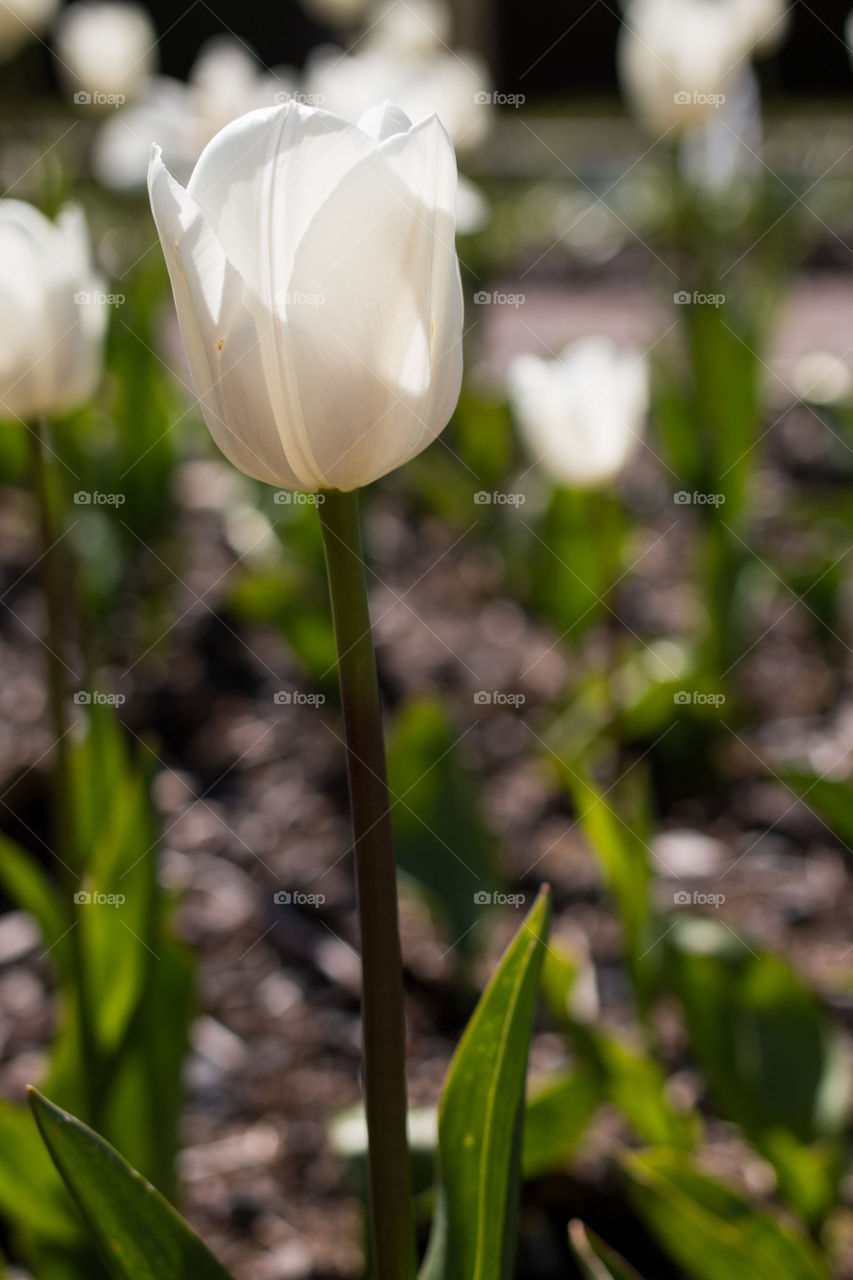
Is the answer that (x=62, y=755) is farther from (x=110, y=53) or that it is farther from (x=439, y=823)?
(x=110, y=53)

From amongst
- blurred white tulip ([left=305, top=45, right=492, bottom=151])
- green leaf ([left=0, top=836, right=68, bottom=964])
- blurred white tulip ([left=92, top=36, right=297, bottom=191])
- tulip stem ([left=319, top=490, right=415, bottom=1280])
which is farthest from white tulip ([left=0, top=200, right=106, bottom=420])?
blurred white tulip ([left=92, top=36, right=297, bottom=191])

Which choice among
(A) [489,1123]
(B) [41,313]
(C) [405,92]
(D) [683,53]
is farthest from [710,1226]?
(D) [683,53]

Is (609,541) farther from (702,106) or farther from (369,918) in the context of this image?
(702,106)

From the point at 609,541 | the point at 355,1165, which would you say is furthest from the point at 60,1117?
the point at 609,541

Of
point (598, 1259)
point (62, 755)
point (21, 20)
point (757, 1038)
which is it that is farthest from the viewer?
point (21, 20)

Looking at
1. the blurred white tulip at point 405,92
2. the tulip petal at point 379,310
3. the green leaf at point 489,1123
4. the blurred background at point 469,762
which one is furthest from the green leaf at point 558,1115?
the blurred white tulip at point 405,92

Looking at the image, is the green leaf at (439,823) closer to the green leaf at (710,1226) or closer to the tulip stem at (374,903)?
the green leaf at (710,1226)

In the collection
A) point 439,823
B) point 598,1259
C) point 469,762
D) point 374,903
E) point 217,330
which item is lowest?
point 469,762
